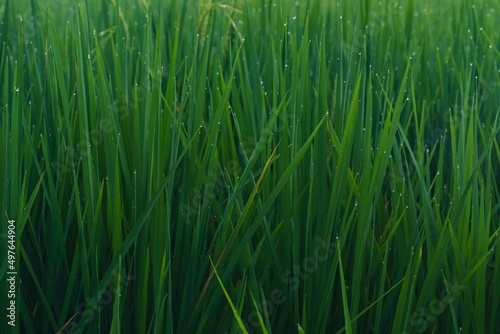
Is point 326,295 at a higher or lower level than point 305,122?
lower

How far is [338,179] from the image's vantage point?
944 mm

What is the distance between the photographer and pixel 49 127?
1.14m

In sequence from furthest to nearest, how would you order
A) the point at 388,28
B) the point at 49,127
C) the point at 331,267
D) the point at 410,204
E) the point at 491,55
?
the point at 388,28 < the point at 491,55 < the point at 49,127 < the point at 410,204 < the point at 331,267

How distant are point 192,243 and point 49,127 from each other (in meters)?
0.36

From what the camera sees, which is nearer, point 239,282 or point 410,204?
point 239,282

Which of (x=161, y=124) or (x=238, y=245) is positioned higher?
(x=161, y=124)

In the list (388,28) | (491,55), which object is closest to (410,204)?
(491,55)

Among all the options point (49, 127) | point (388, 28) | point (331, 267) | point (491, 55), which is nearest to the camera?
point (331, 267)

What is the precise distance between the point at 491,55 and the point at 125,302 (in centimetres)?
113

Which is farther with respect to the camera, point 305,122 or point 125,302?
point 305,122

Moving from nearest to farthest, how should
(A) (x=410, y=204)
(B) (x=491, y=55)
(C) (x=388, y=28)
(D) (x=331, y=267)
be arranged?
1. (D) (x=331, y=267)
2. (A) (x=410, y=204)
3. (B) (x=491, y=55)
4. (C) (x=388, y=28)

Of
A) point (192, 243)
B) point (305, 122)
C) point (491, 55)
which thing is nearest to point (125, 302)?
point (192, 243)

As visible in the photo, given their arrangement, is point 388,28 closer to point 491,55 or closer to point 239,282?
point 491,55

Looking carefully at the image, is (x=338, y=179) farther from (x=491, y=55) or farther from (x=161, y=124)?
(x=491, y=55)
